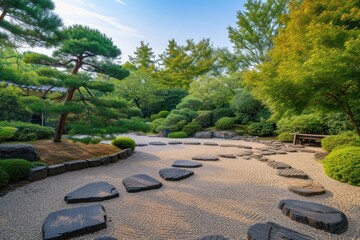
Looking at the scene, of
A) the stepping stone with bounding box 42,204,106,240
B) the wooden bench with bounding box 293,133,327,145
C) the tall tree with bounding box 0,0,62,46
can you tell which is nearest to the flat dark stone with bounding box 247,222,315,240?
the stepping stone with bounding box 42,204,106,240

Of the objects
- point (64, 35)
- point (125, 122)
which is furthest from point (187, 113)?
point (64, 35)

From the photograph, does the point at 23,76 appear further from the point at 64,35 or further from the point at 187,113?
the point at 187,113

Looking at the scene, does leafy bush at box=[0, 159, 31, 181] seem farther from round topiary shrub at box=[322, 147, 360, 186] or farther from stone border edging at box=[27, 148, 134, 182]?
round topiary shrub at box=[322, 147, 360, 186]

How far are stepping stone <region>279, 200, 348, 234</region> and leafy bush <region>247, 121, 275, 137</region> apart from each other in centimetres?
783

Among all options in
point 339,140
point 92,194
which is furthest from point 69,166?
point 339,140

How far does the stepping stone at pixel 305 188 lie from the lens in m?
2.58

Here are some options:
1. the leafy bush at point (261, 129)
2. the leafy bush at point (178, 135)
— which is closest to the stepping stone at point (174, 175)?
the leafy bush at point (178, 135)

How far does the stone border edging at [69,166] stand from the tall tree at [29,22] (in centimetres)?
235

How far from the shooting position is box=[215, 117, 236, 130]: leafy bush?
1056 centimetres

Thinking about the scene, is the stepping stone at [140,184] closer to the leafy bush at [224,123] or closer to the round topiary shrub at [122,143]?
the round topiary shrub at [122,143]

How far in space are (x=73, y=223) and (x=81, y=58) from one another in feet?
13.5

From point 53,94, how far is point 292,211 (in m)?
5.76

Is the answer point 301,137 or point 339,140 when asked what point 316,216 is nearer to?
point 339,140

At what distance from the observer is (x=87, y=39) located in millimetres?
4297
